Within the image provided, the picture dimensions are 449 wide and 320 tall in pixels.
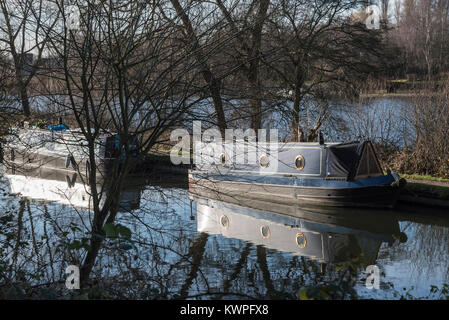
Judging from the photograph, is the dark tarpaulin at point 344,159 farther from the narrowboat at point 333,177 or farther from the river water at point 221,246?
the river water at point 221,246

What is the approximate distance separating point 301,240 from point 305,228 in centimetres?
112

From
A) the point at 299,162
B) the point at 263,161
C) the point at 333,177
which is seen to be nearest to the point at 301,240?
the point at 333,177

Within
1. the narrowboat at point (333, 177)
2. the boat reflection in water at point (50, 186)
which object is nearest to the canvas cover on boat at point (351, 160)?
the narrowboat at point (333, 177)

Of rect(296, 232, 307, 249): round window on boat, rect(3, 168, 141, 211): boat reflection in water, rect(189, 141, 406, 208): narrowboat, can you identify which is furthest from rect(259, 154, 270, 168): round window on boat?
rect(3, 168, 141, 211): boat reflection in water

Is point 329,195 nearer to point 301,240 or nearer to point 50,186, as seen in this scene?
point 301,240

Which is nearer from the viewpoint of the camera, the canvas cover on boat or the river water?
the river water

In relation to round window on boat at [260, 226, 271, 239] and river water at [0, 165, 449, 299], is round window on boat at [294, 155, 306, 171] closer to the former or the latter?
river water at [0, 165, 449, 299]

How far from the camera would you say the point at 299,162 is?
44.2 feet

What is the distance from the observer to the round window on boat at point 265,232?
433 inches

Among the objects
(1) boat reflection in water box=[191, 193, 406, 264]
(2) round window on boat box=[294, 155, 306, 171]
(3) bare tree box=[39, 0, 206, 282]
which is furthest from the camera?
(2) round window on boat box=[294, 155, 306, 171]

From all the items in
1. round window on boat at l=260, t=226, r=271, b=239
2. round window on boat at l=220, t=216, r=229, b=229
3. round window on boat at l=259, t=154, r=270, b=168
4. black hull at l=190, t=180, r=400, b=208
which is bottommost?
round window on boat at l=260, t=226, r=271, b=239

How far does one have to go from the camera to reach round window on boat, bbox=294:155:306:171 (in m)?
13.4
